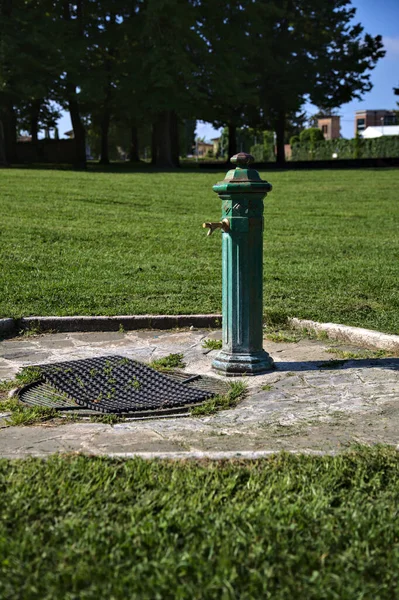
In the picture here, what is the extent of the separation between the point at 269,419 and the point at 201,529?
152 cm

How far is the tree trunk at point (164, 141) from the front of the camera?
36062 millimetres

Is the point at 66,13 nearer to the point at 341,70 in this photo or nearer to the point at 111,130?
the point at 341,70

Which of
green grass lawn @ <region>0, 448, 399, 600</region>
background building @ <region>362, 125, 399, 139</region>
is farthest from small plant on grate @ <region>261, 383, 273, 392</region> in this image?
background building @ <region>362, 125, 399, 139</region>

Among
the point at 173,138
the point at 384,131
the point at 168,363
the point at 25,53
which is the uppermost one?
the point at 25,53

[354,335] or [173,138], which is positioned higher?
[173,138]

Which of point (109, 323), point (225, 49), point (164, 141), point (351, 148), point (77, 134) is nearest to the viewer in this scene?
point (109, 323)

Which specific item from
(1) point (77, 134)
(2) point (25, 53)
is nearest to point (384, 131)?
(1) point (77, 134)

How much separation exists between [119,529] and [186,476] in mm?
530

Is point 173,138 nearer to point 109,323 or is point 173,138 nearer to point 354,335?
point 109,323

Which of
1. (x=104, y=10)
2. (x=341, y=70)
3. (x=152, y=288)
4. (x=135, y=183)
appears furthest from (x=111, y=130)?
(x=152, y=288)

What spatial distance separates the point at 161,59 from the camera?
106 feet

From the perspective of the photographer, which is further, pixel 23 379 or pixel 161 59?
pixel 161 59

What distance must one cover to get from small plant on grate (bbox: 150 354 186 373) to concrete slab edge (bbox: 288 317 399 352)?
4.31ft

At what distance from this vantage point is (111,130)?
72000 mm
